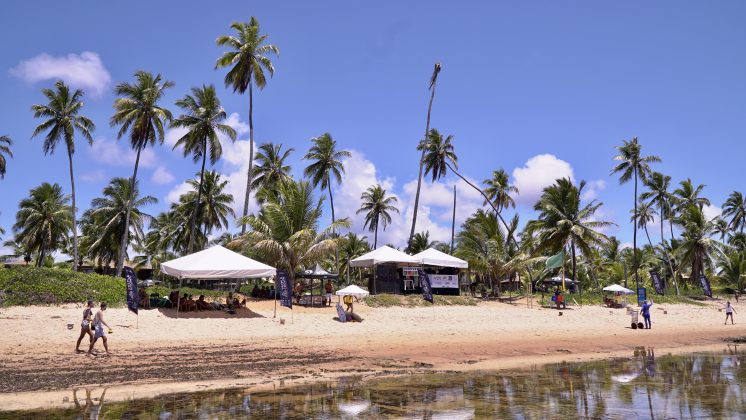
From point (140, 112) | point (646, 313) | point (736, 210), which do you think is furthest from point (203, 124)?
point (736, 210)

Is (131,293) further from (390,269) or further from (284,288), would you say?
(390,269)

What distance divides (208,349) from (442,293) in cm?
1713

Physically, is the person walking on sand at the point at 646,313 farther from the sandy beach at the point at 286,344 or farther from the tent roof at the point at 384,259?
the tent roof at the point at 384,259

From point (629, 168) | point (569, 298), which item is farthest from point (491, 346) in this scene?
point (629, 168)

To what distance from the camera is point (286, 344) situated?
17.3 m

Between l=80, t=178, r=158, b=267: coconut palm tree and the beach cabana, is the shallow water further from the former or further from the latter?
l=80, t=178, r=158, b=267: coconut palm tree

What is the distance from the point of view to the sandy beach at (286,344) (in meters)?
11.4

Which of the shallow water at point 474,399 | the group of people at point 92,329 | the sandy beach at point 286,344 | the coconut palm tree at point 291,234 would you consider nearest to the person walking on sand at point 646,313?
the sandy beach at point 286,344

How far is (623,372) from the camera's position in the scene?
1303 cm

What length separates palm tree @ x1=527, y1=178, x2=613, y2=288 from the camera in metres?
36.4

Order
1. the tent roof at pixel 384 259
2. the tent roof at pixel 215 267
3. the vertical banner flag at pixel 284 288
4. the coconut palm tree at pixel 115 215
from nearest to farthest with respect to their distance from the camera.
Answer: the tent roof at pixel 215 267
the vertical banner flag at pixel 284 288
the tent roof at pixel 384 259
the coconut palm tree at pixel 115 215

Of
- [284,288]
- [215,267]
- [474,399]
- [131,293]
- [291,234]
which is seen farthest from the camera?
[291,234]

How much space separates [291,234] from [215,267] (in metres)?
6.29

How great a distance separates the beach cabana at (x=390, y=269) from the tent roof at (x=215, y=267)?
8409 millimetres
